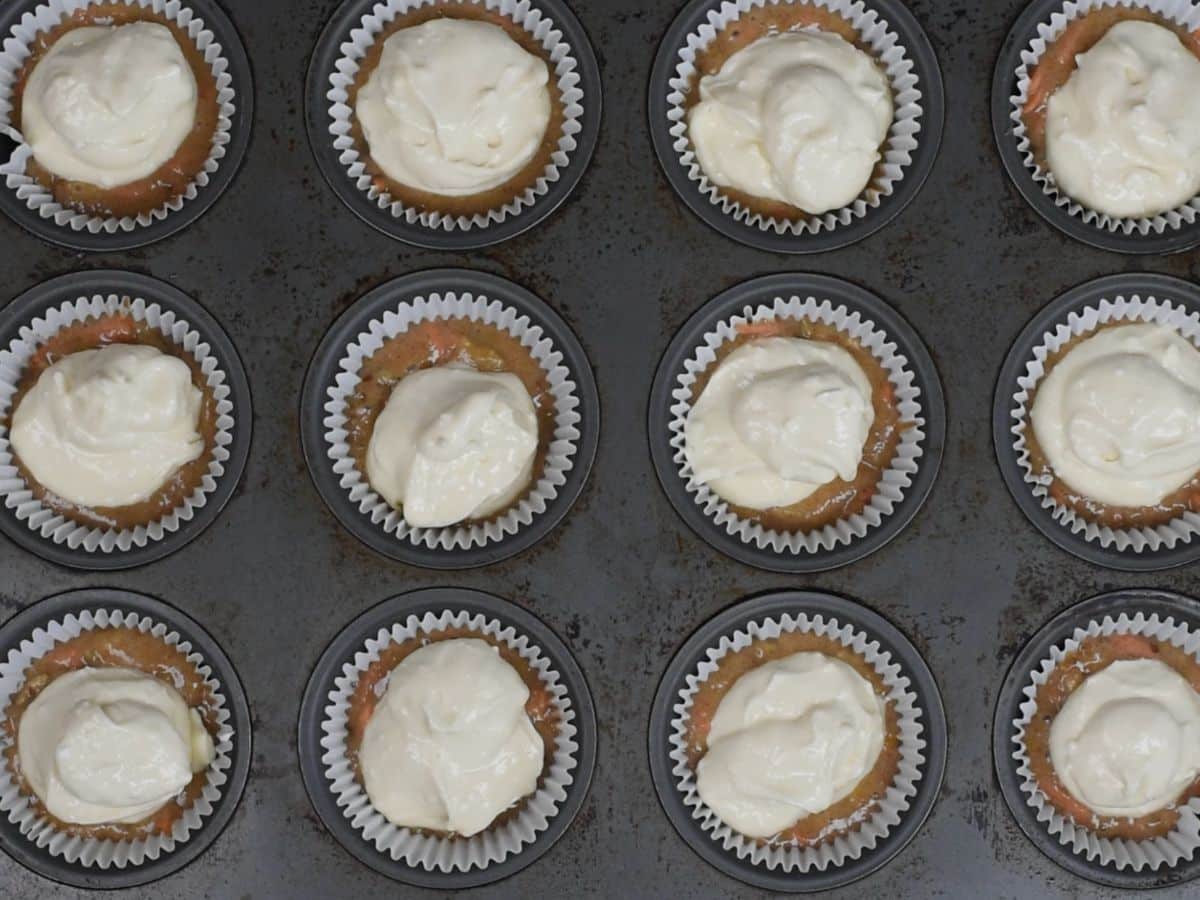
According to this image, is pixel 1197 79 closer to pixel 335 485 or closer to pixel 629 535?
pixel 629 535

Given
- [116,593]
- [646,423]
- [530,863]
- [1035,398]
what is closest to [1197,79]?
[1035,398]

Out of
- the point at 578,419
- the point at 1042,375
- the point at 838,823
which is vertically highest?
the point at 1042,375

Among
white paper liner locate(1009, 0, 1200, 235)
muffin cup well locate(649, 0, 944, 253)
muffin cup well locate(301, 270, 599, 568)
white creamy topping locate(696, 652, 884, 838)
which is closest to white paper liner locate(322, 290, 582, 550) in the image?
muffin cup well locate(301, 270, 599, 568)

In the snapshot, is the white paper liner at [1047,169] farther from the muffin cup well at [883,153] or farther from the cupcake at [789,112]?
the cupcake at [789,112]

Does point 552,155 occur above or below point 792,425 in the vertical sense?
above

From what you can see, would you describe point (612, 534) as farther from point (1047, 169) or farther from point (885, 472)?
point (1047, 169)

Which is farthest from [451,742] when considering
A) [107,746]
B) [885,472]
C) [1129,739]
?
[1129,739]

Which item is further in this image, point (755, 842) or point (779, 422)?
point (755, 842)
